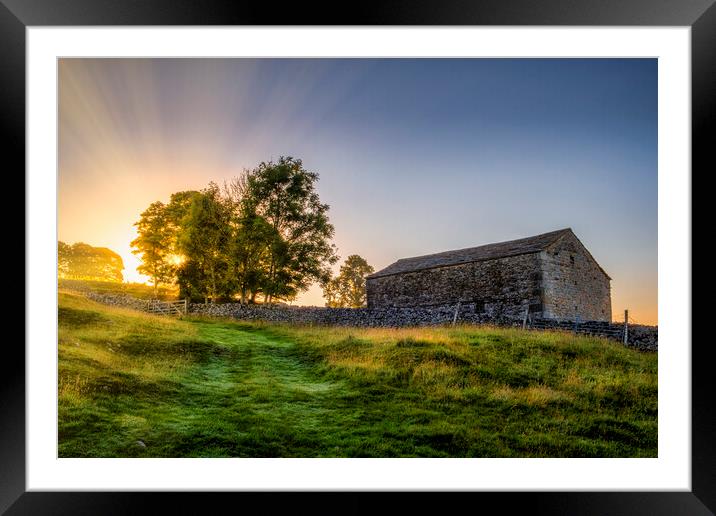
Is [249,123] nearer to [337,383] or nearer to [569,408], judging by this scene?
[337,383]

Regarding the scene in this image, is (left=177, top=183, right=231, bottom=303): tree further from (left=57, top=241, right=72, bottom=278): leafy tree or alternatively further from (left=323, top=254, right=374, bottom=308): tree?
(left=323, top=254, right=374, bottom=308): tree

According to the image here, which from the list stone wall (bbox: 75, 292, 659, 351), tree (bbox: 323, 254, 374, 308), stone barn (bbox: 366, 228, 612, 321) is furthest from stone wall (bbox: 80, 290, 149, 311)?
stone barn (bbox: 366, 228, 612, 321)

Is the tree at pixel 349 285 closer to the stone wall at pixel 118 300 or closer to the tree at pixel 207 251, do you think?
the tree at pixel 207 251

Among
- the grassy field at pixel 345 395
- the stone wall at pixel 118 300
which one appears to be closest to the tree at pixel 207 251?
the stone wall at pixel 118 300

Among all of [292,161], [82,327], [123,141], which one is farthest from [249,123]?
[82,327]

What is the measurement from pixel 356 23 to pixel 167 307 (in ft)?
17.2

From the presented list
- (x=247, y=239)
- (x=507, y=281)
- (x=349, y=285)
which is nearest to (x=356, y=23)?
(x=349, y=285)

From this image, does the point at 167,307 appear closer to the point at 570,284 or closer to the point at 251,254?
the point at 251,254

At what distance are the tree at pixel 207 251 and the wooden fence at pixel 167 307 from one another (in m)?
0.20

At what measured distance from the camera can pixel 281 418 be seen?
5.02 m

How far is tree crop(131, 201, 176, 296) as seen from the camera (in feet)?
19.9

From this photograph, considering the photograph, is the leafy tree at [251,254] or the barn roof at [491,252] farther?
the barn roof at [491,252]

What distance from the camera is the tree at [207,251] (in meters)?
6.84

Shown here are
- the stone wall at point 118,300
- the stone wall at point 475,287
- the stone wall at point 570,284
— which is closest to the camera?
the stone wall at point 118,300
